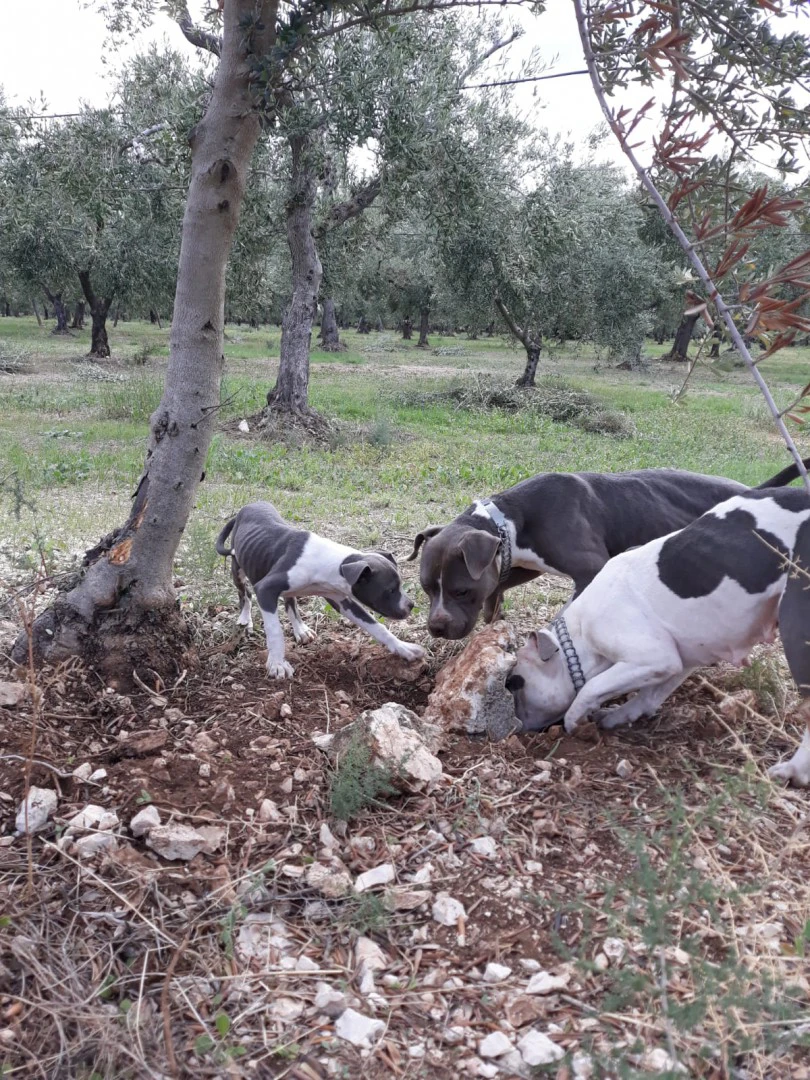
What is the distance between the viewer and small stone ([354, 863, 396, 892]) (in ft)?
9.70

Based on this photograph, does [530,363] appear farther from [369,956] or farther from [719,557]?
[369,956]

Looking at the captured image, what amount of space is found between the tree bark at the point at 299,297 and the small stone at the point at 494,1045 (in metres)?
14.9

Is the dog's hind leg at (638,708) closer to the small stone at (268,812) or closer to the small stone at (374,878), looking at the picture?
the small stone at (374,878)

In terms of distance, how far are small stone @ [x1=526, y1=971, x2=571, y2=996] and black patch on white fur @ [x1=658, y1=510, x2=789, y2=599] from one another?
2199 millimetres

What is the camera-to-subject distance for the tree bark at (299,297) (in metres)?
15.4

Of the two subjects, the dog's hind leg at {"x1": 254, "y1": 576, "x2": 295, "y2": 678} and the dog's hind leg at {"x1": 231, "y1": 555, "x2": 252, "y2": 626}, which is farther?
the dog's hind leg at {"x1": 231, "y1": 555, "x2": 252, "y2": 626}

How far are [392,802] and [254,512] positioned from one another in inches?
119

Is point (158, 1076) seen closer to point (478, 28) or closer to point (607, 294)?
point (478, 28)

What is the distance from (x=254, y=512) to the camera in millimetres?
6012

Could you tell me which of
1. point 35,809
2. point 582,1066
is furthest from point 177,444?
point 582,1066

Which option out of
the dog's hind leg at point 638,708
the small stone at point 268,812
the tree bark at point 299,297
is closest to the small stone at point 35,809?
the small stone at point 268,812

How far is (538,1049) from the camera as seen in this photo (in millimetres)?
2301

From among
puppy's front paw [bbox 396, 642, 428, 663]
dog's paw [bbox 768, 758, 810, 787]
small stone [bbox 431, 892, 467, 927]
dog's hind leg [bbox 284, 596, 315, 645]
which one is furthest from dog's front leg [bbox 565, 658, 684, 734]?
dog's hind leg [bbox 284, 596, 315, 645]

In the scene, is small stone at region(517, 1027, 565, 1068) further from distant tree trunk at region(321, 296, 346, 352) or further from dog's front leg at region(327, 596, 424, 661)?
distant tree trunk at region(321, 296, 346, 352)
